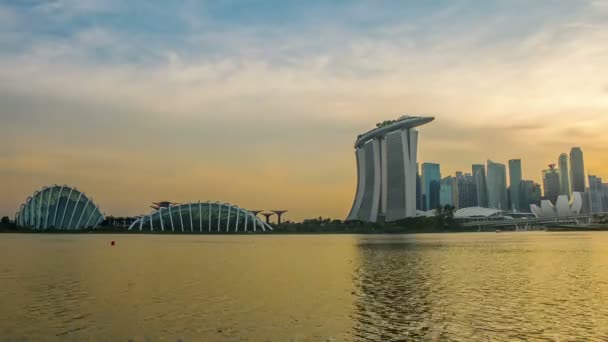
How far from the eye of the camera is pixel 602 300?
83.3 ft

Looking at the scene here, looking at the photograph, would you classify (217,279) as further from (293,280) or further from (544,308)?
(544,308)

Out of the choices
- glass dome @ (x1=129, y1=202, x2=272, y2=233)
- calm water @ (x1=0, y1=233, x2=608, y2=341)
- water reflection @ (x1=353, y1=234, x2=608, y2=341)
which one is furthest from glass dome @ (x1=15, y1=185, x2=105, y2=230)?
water reflection @ (x1=353, y1=234, x2=608, y2=341)

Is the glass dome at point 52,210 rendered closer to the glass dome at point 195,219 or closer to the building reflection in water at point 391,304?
the glass dome at point 195,219

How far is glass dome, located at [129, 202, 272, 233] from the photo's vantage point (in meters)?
194

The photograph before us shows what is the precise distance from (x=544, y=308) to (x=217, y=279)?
19953 mm

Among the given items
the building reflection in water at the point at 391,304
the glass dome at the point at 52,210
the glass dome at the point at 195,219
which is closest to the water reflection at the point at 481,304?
the building reflection in water at the point at 391,304

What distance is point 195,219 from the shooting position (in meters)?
195

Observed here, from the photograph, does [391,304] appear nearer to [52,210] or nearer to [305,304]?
[305,304]

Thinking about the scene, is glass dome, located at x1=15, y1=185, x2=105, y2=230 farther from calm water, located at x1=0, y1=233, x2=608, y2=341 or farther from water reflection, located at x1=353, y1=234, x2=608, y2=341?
water reflection, located at x1=353, y1=234, x2=608, y2=341

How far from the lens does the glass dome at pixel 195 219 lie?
637ft

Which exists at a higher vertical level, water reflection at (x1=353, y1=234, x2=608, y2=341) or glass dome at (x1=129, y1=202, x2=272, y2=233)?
glass dome at (x1=129, y1=202, x2=272, y2=233)

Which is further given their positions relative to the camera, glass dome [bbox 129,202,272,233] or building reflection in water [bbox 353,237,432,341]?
glass dome [bbox 129,202,272,233]

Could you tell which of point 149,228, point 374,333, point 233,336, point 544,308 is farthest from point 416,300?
point 149,228

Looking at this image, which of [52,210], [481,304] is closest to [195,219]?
[52,210]
